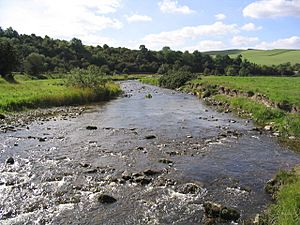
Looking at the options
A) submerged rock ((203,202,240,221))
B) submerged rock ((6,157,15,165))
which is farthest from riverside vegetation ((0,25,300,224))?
submerged rock ((6,157,15,165))

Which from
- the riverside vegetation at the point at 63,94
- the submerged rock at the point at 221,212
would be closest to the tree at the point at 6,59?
the riverside vegetation at the point at 63,94

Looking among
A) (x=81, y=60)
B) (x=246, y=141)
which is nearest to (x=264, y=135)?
(x=246, y=141)

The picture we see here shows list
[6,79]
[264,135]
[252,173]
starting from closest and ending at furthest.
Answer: [252,173]
[264,135]
[6,79]

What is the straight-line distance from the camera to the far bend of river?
17.0 meters

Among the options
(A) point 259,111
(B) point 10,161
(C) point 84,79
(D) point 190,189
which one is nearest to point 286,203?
(D) point 190,189

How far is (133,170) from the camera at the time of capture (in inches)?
909

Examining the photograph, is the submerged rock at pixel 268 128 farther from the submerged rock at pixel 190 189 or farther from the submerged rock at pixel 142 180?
the submerged rock at pixel 142 180

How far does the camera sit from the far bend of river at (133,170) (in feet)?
55.6

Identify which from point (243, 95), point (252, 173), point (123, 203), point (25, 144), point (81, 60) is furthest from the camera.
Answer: point (81, 60)

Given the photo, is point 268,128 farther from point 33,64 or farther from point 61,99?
point 33,64

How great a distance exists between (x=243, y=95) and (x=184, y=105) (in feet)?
30.3

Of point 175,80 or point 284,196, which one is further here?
point 175,80

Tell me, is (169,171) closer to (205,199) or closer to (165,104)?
(205,199)

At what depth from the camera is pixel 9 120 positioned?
38.9 metres
